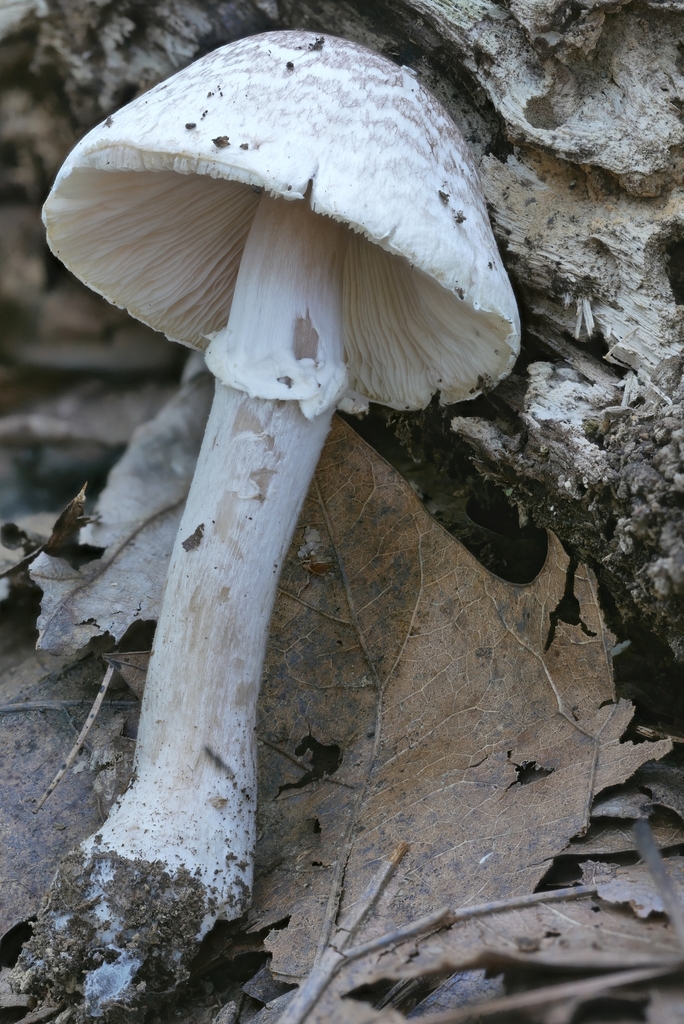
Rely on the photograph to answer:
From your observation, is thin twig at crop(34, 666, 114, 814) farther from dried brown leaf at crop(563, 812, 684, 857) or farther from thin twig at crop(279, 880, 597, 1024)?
dried brown leaf at crop(563, 812, 684, 857)

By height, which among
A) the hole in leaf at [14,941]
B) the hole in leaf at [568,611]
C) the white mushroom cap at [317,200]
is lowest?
the hole in leaf at [14,941]

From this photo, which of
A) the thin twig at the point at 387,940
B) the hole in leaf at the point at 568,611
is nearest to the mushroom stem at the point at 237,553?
the thin twig at the point at 387,940

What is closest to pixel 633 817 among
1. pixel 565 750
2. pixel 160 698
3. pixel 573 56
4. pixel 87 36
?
pixel 565 750

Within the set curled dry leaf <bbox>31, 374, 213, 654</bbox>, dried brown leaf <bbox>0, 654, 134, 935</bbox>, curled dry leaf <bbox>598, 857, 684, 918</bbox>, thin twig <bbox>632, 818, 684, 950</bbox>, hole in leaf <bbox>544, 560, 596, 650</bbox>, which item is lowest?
dried brown leaf <bbox>0, 654, 134, 935</bbox>

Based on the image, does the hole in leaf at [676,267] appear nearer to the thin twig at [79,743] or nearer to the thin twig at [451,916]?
the thin twig at [451,916]

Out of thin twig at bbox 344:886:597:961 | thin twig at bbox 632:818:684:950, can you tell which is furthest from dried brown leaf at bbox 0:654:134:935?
thin twig at bbox 632:818:684:950

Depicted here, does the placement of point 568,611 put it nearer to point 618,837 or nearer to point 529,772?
point 529,772
